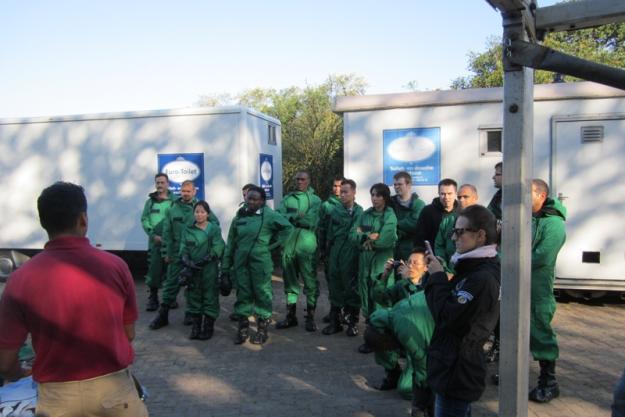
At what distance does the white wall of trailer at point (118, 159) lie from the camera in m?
9.23

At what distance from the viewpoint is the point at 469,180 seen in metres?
8.05

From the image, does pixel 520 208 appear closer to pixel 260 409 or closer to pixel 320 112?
pixel 260 409

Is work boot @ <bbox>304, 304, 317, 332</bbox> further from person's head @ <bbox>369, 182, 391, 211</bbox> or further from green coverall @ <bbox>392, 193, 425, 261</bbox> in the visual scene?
person's head @ <bbox>369, 182, 391, 211</bbox>

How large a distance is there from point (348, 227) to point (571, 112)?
3734 mm

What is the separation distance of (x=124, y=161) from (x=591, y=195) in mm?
7657

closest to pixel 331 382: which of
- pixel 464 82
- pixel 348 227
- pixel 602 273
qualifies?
pixel 348 227

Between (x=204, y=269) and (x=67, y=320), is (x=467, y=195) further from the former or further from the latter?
(x=67, y=320)

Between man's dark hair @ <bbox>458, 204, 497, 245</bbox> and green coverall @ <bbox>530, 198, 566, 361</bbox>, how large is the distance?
72.4 inches

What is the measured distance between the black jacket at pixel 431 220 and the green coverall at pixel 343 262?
84 centimetres

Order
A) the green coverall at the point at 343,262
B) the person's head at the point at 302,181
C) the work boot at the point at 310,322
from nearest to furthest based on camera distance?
the green coverall at the point at 343,262, the work boot at the point at 310,322, the person's head at the point at 302,181

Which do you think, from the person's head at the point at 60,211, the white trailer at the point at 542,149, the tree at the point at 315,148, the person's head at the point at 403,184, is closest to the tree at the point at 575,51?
the tree at the point at 315,148

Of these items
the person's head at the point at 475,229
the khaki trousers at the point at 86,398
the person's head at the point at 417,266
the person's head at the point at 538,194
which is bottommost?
the khaki trousers at the point at 86,398

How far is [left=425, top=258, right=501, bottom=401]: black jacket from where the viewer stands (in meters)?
2.78

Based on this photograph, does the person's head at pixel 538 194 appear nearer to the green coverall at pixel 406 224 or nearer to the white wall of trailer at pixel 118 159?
the green coverall at pixel 406 224
